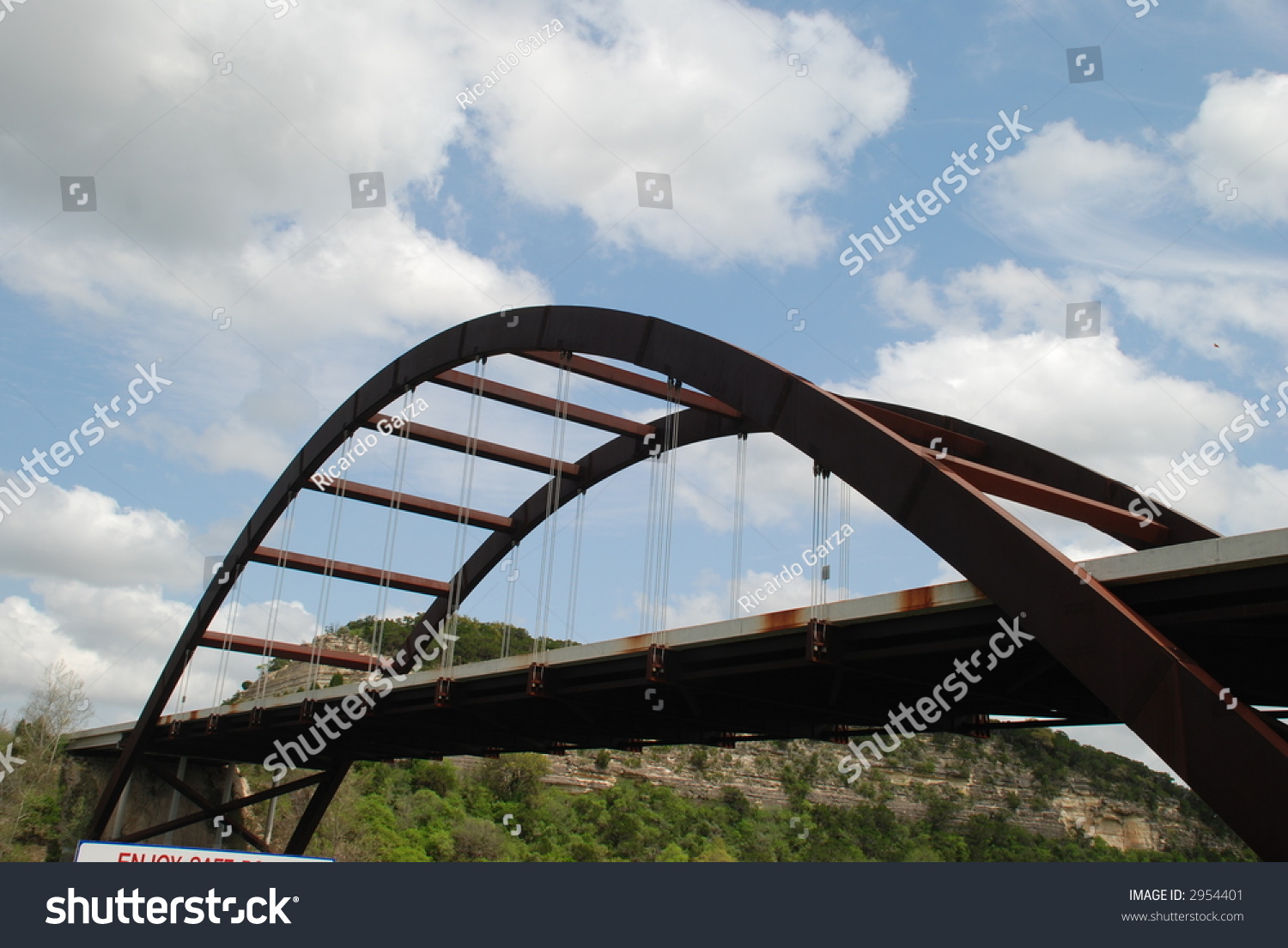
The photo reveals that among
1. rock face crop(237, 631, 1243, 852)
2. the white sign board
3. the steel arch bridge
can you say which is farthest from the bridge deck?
rock face crop(237, 631, 1243, 852)

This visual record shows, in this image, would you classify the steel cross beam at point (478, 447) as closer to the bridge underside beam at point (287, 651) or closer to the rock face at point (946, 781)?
the bridge underside beam at point (287, 651)

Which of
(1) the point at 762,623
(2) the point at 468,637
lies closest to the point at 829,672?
(1) the point at 762,623

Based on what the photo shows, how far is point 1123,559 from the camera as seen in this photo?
9953 mm

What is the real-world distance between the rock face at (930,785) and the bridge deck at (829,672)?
141ft

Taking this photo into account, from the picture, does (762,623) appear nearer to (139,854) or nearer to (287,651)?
(139,854)

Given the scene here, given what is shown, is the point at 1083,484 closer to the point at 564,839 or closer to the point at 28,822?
the point at 28,822

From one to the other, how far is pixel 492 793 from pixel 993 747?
41790mm

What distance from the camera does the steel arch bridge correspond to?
9.33 m

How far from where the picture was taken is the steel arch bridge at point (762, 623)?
9328mm

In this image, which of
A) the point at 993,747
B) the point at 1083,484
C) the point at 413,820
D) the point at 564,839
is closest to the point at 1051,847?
the point at 993,747

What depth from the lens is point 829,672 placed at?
15688 millimetres

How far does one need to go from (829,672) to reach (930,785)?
65088 mm

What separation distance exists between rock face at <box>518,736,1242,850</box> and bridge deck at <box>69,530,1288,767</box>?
4299cm

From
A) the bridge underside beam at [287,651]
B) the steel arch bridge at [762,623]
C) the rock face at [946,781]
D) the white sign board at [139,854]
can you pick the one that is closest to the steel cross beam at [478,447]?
the steel arch bridge at [762,623]
